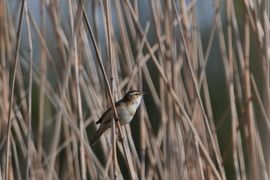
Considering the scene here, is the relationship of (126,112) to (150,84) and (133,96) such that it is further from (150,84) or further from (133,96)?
(150,84)

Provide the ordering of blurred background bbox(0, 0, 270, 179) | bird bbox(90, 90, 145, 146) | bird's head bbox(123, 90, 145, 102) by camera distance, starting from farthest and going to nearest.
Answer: bird's head bbox(123, 90, 145, 102)
bird bbox(90, 90, 145, 146)
blurred background bbox(0, 0, 270, 179)

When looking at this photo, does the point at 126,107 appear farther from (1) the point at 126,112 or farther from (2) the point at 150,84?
(2) the point at 150,84

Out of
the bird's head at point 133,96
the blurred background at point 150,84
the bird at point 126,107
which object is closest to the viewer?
the blurred background at point 150,84

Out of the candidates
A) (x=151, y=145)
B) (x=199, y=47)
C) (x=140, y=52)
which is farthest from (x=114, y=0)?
(x=151, y=145)

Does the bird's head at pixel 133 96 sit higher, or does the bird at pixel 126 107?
the bird's head at pixel 133 96

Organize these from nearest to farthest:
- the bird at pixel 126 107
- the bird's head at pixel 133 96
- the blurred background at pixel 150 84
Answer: the blurred background at pixel 150 84, the bird at pixel 126 107, the bird's head at pixel 133 96

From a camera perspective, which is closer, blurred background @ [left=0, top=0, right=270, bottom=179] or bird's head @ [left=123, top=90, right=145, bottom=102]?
blurred background @ [left=0, top=0, right=270, bottom=179]

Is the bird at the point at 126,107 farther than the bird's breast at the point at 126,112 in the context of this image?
No

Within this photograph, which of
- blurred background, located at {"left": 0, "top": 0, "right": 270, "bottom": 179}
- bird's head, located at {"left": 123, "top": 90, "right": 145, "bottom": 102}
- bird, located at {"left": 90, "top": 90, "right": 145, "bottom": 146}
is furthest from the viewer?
bird's head, located at {"left": 123, "top": 90, "right": 145, "bottom": 102}

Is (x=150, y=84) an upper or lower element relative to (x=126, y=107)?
upper

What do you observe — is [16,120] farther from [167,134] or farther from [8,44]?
[167,134]

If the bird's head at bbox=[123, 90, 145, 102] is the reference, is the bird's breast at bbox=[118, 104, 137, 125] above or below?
below

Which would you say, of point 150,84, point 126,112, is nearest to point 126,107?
point 126,112

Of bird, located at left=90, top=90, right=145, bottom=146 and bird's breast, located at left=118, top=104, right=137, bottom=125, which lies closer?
bird, located at left=90, top=90, right=145, bottom=146
